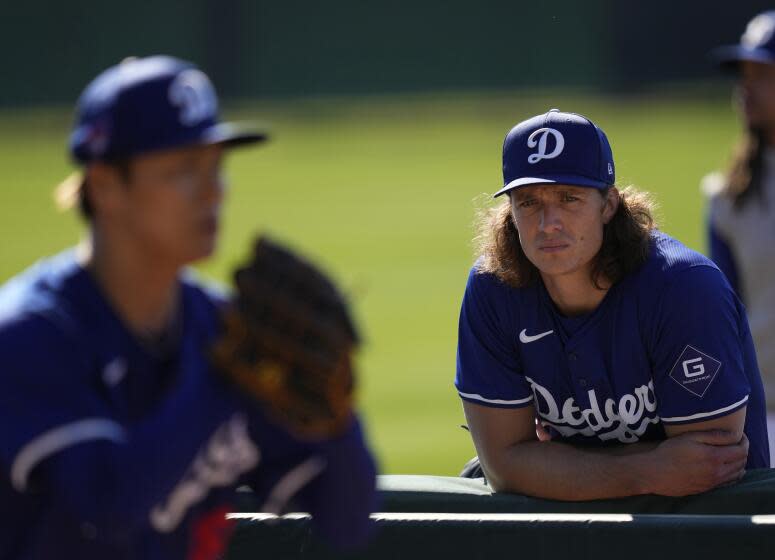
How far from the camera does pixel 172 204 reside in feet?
8.04

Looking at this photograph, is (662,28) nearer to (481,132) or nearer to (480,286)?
(481,132)

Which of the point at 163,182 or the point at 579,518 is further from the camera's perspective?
the point at 579,518

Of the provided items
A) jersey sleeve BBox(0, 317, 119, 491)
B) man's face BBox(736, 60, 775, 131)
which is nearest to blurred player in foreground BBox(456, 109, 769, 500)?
jersey sleeve BBox(0, 317, 119, 491)

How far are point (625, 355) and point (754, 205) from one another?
2105 millimetres

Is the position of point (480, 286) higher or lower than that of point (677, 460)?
higher

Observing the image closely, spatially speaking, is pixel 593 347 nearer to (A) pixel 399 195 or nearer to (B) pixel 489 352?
(B) pixel 489 352

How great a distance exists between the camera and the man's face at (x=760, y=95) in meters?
5.53

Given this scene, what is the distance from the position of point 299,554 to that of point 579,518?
2.65 feet

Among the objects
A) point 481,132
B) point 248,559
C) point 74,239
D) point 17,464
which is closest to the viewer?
point 17,464

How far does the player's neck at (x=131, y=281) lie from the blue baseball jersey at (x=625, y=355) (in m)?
1.52

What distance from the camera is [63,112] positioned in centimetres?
3078

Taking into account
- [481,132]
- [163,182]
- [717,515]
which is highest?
[163,182]

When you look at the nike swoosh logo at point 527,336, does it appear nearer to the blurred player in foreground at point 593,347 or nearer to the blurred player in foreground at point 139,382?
the blurred player in foreground at point 593,347

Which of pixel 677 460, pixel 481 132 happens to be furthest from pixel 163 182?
pixel 481 132
